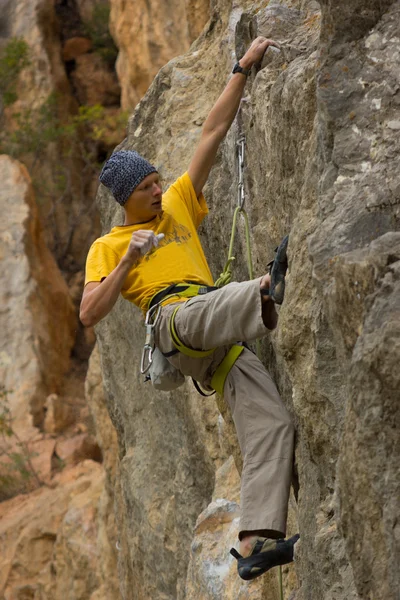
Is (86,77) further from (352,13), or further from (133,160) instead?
(352,13)

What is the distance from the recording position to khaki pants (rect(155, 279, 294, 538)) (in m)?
4.04

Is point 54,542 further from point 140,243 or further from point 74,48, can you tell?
point 74,48

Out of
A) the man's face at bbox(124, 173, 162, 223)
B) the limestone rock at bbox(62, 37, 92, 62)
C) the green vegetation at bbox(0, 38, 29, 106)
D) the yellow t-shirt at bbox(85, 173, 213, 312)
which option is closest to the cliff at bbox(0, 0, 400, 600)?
the yellow t-shirt at bbox(85, 173, 213, 312)

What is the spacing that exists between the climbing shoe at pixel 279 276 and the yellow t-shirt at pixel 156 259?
91 centimetres

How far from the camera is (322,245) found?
3191 mm

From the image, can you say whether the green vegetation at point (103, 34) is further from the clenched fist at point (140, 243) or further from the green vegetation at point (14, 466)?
the clenched fist at point (140, 243)

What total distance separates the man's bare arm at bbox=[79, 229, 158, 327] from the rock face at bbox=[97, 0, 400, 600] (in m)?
0.64

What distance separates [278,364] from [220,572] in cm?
138

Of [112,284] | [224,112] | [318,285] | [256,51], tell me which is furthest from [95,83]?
[318,285]

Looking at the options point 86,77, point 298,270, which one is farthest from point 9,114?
point 298,270

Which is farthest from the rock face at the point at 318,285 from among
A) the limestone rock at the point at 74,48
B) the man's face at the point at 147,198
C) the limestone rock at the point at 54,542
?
the limestone rock at the point at 74,48

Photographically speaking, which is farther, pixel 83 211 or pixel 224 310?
pixel 83 211

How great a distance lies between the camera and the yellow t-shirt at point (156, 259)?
15.3 feet

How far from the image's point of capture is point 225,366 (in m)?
4.57
